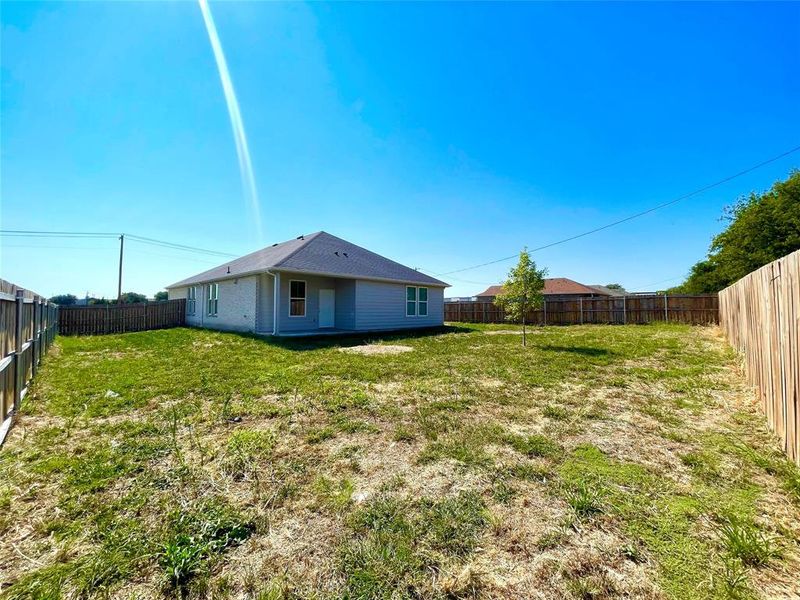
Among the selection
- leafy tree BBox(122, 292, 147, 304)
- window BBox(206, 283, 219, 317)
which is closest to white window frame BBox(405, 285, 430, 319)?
window BBox(206, 283, 219, 317)

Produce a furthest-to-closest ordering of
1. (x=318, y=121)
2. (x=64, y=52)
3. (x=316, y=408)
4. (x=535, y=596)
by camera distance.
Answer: (x=318, y=121) → (x=64, y=52) → (x=316, y=408) → (x=535, y=596)

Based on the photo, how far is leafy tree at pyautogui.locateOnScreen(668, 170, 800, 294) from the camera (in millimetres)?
20844

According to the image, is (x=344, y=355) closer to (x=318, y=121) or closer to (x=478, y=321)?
(x=318, y=121)

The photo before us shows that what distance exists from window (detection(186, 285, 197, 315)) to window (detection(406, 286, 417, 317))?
12623mm

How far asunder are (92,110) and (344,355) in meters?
9.90

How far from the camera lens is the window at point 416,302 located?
1752 centimetres

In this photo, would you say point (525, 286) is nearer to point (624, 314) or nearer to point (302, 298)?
point (302, 298)

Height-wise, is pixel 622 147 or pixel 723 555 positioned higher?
pixel 622 147

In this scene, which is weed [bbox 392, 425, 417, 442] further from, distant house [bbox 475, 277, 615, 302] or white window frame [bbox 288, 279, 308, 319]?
distant house [bbox 475, 277, 615, 302]

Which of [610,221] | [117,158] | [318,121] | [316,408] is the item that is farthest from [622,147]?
[117,158]

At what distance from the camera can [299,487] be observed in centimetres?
269

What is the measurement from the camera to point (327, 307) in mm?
15336

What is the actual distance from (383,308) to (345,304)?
2.00 m

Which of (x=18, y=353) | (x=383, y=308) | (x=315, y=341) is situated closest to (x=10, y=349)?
(x=18, y=353)
